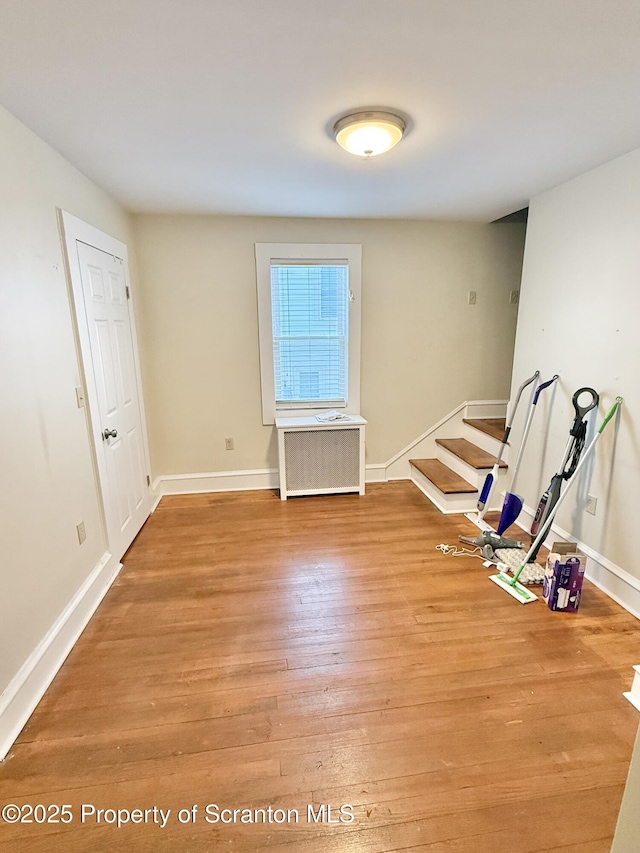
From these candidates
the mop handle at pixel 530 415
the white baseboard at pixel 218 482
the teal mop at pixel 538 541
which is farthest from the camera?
Result: the white baseboard at pixel 218 482

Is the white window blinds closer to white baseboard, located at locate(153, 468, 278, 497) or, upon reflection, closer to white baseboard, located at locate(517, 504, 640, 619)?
white baseboard, located at locate(153, 468, 278, 497)

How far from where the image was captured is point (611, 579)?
230 centimetres

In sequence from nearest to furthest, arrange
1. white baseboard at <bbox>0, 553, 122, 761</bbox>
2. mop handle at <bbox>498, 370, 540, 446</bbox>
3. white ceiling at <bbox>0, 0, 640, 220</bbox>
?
white ceiling at <bbox>0, 0, 640, 220</bbox>, white baseboard at <bbox>0, 553, 122, 761</bbox>, mop handle at <bbox>498, 370, 540, 446</bbox>

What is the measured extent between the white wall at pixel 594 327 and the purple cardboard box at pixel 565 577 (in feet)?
1.09

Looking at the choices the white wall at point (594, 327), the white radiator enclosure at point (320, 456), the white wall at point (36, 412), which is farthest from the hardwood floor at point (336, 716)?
the white radiator enclosure at point (320, 456)

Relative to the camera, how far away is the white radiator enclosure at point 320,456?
357 cm

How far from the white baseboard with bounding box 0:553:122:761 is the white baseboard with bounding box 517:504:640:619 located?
113 inches

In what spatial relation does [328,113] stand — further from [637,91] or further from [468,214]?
[468,214]

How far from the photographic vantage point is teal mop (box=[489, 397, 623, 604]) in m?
2.24

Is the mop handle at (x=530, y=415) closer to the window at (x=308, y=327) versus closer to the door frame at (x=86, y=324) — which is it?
the window at (x=308, y=327)

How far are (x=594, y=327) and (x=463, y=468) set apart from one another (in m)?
1.56

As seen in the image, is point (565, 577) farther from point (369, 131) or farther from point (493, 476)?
point (369, 131)

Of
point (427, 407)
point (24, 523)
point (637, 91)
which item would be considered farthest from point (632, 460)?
point (24, 523)

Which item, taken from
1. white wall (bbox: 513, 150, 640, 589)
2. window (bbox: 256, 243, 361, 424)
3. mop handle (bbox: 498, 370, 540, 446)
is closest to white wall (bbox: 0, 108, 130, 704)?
window (bbox: 256, 243, 361, 424)
